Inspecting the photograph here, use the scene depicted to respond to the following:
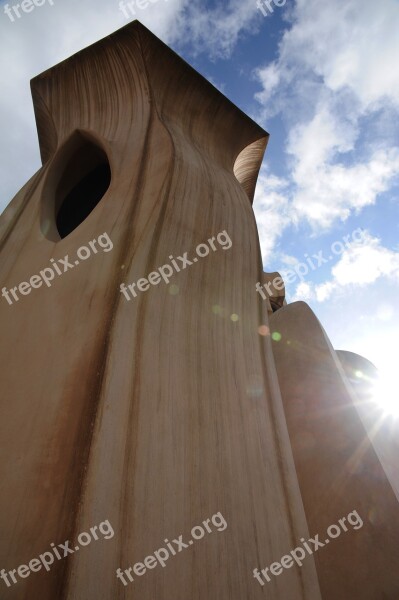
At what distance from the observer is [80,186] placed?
6.05 feet

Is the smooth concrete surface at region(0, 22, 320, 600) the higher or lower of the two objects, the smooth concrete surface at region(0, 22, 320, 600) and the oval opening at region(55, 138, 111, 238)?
the lower

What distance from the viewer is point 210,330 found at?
0.95 meters

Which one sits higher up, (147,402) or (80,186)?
(80,186)

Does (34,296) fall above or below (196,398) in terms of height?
above

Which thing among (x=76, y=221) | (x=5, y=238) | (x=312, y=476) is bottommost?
(x=312, y=476)

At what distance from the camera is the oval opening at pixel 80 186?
1744 mm

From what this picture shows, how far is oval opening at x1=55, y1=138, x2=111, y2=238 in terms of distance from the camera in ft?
5.72

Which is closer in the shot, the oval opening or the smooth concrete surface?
the smooth concrete surface

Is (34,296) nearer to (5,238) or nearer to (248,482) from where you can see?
(5,238)

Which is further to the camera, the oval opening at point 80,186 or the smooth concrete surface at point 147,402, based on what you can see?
the oval opening at point 80,186

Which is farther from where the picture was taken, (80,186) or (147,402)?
(80,186)

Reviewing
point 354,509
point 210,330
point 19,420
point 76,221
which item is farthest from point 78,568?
point 76,221

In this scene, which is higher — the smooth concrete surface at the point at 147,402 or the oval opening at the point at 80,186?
the oval opening at the point at 80,186

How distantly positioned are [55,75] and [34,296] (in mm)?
1544
